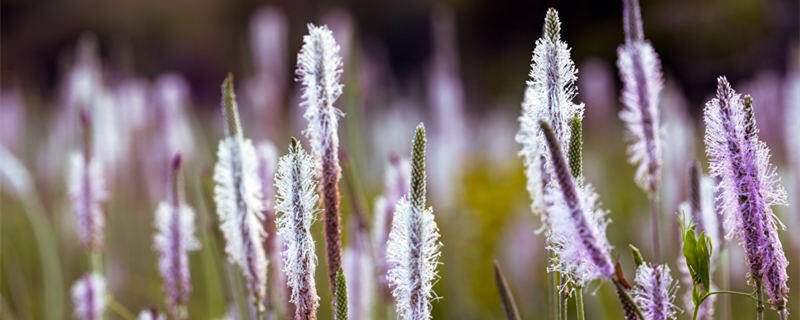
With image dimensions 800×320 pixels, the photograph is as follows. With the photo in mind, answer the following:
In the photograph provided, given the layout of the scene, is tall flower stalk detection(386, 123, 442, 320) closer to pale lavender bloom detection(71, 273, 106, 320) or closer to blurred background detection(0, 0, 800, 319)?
blurred background detection(0, 0, 800, 319)

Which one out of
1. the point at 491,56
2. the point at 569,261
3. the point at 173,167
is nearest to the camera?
the point at 569,261

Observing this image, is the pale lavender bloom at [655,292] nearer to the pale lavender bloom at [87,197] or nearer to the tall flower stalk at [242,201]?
the tall flower stalk at [242,201]

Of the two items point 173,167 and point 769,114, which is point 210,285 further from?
point 769,114

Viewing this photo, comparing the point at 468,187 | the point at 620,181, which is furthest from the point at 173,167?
the point at 620,181

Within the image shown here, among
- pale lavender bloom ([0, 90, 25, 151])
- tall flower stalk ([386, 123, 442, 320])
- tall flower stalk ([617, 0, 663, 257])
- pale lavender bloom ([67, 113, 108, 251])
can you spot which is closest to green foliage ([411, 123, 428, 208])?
tall flower stalk ([386, 123, 442, 320])

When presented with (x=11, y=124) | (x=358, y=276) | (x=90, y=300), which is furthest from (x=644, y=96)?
(x=11, y=124)

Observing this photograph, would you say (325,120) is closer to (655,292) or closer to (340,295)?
(340,295)

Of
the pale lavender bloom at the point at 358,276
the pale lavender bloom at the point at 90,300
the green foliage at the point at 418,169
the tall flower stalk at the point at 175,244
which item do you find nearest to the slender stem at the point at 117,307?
the pale lavender bloom at the point at 90,300
